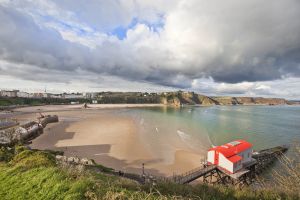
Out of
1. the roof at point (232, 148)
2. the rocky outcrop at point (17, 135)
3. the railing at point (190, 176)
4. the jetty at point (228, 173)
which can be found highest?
the roof at point (232, 148)

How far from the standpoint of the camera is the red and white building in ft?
74.1

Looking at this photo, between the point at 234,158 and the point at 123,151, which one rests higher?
the point at 234,158

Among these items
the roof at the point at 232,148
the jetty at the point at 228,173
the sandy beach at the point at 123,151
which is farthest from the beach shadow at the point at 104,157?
the roof at the point at 232,148

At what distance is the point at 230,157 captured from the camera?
23109 mm

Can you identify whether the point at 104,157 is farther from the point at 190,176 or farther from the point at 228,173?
the point at 228,173

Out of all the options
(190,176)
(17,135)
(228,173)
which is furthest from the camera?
(17,135)

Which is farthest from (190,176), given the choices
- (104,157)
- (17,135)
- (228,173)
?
(17,135)

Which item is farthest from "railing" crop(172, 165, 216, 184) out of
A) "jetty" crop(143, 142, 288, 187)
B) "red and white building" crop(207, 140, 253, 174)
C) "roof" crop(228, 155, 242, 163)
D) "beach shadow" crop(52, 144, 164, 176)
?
"beach shadow" crop(52, 144, 164, 176)

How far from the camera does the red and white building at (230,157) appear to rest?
22.6 meters

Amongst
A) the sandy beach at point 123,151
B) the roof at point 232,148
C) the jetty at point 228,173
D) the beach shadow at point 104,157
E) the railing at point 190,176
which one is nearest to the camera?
the railing at point 190,176

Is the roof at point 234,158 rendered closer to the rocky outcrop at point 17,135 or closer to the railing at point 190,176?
the railing at point 190,176

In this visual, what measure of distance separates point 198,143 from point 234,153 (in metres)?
14.5

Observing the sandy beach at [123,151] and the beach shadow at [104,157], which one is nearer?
the beach shadow at [104,157]

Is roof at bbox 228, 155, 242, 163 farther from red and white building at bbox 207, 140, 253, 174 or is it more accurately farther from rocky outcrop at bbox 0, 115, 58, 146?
rocky outcrop at bbox 0, 115, 58, 146
